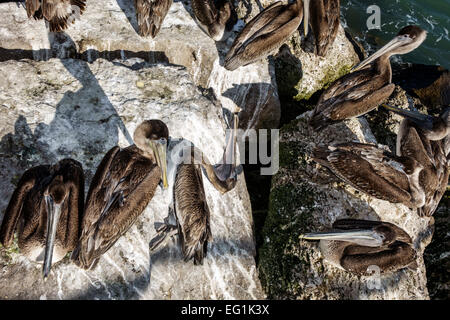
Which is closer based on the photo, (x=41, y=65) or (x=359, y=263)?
(x=359, y=263)

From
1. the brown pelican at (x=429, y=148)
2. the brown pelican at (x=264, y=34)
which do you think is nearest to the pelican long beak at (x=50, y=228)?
the brown pelican at (x=264, y=34)

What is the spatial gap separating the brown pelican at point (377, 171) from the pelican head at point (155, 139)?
2143 mm

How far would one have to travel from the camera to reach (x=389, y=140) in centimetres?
624

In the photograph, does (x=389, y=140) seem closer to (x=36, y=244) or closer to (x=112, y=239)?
(x=112, y=239)

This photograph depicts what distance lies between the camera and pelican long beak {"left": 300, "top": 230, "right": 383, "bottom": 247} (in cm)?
411

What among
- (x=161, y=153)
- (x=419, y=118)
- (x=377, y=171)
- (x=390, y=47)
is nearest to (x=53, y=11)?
(x=161, y=153)

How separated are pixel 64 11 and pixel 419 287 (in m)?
5.76

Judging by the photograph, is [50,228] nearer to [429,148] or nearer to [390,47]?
[429,148]

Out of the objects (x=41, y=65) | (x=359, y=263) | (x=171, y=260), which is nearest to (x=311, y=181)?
(x=359, y=263)

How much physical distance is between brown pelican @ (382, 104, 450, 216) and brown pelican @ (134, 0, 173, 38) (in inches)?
Answer: 143

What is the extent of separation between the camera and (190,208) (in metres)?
3.99

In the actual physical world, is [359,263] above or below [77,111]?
below

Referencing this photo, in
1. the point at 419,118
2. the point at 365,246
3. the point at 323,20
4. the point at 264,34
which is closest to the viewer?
the point at 365,246

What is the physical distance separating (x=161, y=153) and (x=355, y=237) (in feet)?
7.45
